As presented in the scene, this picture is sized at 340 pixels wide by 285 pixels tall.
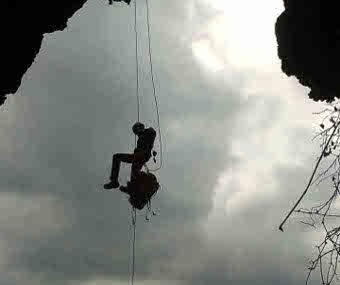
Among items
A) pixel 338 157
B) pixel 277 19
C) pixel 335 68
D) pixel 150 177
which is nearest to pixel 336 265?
pixel 338 157

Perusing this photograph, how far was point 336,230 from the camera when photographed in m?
3.74

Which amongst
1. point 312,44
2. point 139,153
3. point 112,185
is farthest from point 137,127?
point 312,44

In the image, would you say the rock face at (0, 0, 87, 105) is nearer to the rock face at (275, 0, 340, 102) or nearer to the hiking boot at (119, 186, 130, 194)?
the rock face at (275, 0, 340, 102)

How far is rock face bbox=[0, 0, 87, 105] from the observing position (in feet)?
17.3

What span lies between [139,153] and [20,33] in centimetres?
383

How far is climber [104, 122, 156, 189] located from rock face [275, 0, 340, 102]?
3.56 metres

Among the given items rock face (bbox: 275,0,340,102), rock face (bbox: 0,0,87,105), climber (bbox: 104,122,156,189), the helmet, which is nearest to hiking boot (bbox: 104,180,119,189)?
climber (bbox: 104,122,156,189)

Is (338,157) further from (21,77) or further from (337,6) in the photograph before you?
(21,77)

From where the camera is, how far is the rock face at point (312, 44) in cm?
515

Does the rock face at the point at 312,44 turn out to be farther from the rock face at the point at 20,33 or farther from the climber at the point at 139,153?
the climber at the point at 139,153

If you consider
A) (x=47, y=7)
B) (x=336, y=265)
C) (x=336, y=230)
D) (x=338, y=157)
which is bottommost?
(x=336, y=265)

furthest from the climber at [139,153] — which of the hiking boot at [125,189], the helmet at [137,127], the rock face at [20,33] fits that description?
the rock face at [20,33]

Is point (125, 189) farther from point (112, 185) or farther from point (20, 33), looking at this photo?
point (20, 33)

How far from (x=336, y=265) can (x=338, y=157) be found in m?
0.79
